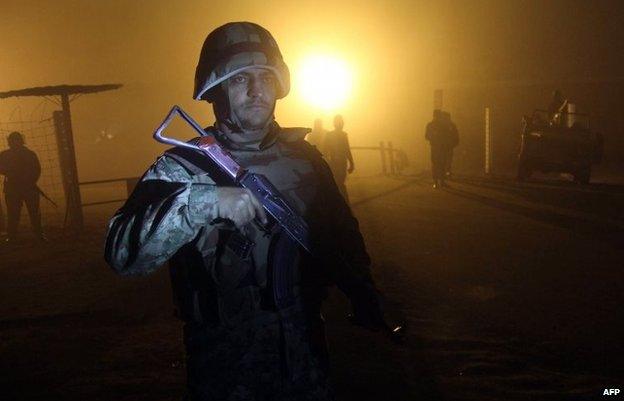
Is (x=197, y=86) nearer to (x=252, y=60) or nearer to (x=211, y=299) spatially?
(x=252, y=60)

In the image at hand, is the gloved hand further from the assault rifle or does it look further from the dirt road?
the dirt road

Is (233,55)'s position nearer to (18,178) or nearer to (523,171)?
(18,178)

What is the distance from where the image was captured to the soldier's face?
1803 millimetres

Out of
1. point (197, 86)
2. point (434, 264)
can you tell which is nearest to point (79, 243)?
point (434, 264)

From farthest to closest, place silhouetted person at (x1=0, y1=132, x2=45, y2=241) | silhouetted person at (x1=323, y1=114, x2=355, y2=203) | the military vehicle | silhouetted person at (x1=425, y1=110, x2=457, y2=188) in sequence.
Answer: the military vehicle, silhouetted person at (x1=425, y1=110, x2=457, y2=188), silhouetted person at (x1=323, y1=114, x2=355, y2=203), silhouetted person at (x1=0, y1=132, x2=45, y2=241)

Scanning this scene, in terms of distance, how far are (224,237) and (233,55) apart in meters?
0.65

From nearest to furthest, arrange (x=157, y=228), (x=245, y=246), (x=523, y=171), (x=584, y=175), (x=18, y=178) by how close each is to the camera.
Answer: (x=157, y=228)
(x=245, y=246)
(x=18, y=178)
(x=584, y=175)
(x=523, y=171)

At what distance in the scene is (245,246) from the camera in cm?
160

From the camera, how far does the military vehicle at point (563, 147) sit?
1266cm

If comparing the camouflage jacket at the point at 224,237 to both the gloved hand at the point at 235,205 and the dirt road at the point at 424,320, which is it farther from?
the dirt road at the point at 424,320

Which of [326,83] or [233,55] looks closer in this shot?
[233,55]

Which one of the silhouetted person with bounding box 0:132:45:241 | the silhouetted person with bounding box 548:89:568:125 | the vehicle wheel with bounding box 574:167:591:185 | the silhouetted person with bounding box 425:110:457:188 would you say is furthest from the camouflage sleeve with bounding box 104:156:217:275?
the silhouetted person with bounding box 548:89:568:125

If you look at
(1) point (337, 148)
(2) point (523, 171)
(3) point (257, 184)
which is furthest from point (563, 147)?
(3) point (257, 184)

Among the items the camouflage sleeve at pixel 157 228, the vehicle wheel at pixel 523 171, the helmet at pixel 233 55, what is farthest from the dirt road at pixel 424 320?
the vehicle wheel at pixel 523 171
